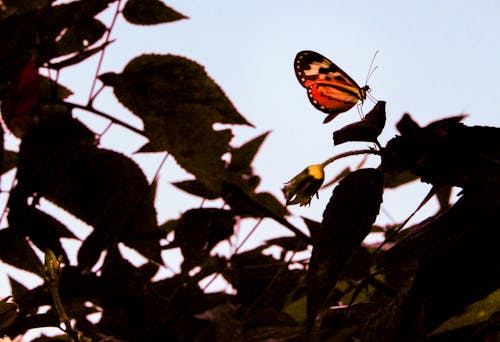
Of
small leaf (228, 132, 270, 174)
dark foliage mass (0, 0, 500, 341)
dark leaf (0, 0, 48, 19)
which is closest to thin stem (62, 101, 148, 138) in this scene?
dark foliage mass (0, 0, 500, 341)

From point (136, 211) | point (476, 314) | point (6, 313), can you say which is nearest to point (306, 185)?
point (476, 314)

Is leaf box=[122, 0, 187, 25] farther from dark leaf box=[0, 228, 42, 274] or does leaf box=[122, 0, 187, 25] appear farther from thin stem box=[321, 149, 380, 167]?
thin stem box=[321, 149, 380, 167]

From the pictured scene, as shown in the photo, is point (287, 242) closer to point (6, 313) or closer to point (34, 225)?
point (34, 225)

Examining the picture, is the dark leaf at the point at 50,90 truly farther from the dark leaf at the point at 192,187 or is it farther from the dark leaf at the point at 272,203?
the dark leaf at the point at 272,203

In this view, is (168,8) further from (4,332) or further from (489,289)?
(489,289)

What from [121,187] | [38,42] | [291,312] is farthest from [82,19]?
[291,312]
